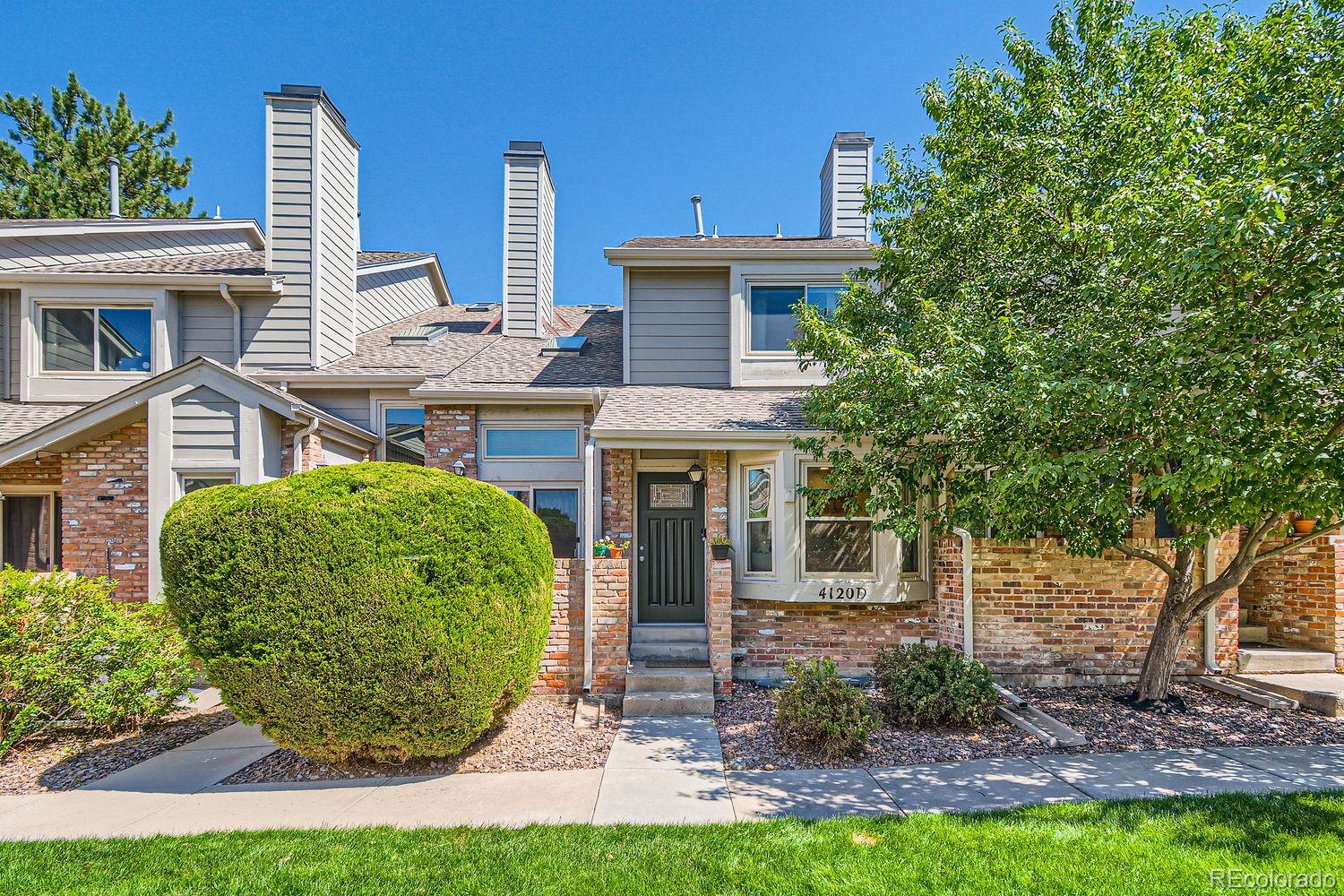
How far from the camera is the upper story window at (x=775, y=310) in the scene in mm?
9562

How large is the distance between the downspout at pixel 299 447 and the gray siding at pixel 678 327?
4.52m

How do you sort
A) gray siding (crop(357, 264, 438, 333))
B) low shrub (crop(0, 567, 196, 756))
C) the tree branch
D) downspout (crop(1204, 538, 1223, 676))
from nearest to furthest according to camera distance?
low shrub (crop(0, 567, 196, 756)) < the tree branch < downspout (crop(1204, 538, 1223, 676)) < gray siding (crop(357, 264, 438, 333))

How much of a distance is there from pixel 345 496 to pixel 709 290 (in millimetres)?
6598

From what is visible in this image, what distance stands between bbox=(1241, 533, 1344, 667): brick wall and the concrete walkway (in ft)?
10.2

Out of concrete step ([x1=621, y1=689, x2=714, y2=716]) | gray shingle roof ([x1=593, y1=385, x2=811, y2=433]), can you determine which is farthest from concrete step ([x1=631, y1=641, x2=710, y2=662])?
gray shingle roof ([x1=593, y1=385, x2=811, y2=433])

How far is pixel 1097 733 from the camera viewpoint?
6.01 metres

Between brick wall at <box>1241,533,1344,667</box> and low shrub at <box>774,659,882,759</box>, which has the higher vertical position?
brick wall at <box>1241,533,1344,667</box>

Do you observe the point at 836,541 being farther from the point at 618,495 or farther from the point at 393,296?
the point at 393,296

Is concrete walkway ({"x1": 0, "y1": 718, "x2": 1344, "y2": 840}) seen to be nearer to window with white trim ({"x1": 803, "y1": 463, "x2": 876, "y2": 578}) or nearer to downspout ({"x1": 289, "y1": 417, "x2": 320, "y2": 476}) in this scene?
window with white trim ({"x1": 803, "y1": 463, "x2": 876, "y2": 578})

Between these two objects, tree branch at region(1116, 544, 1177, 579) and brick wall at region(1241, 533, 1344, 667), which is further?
brick wall at region(1241, 533, 1344, 667)

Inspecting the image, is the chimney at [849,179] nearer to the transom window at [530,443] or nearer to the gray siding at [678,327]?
the gray siding at [678,327]

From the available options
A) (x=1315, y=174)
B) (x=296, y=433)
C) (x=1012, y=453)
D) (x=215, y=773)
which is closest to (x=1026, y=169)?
(x=1315, y=174)

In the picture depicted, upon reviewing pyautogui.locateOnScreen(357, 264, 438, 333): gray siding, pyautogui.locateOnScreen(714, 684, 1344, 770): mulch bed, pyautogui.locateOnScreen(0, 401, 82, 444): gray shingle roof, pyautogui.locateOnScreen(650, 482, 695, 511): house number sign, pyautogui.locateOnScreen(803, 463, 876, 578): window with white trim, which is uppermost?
pyautogui.locateOnScreen(357, 264, 438, 333): gray siding

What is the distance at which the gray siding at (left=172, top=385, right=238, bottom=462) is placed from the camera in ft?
25.1
